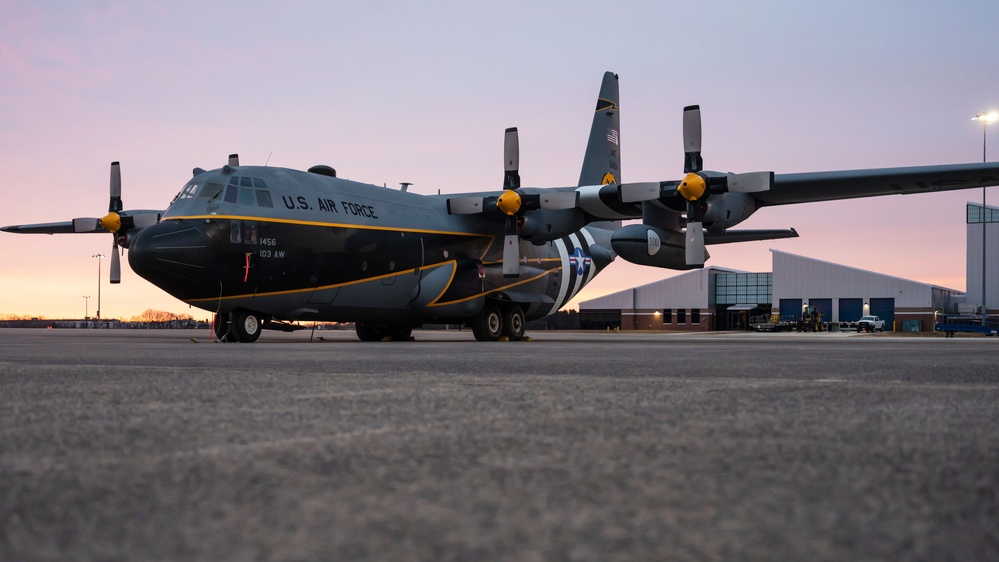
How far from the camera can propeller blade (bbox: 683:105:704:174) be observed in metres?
19.5

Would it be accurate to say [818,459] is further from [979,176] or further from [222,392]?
[979,176]

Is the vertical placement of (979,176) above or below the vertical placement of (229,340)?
above

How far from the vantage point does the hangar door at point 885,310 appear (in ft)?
190

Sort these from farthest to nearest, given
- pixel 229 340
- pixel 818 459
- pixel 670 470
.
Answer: pixel 229 340, pixel 818 459, pixel 670 470

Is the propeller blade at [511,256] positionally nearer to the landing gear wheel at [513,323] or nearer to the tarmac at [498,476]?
the landing gear wheel at [513,323]

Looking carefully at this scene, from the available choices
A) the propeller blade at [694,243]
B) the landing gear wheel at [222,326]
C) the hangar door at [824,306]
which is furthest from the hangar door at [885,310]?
the landing gear wheel at [222,326]

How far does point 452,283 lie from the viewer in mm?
20750

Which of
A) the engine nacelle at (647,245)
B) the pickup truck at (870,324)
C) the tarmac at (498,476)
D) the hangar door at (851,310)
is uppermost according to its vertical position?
the engine nacelle at (647,245)

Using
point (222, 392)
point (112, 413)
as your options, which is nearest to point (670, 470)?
point (112, 413)

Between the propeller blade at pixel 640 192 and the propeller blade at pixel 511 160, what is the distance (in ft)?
9.34

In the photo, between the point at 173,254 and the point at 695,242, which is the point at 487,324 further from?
the point at 173,254

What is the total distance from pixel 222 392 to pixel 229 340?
13.3m

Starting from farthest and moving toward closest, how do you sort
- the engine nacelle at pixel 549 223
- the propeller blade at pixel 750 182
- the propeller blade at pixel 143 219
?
the propeller blade at pixel 143 219 < the engine nacelle at pixel 549 223 < the propeller blade at pixel 750 182

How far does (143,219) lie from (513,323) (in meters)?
10.0
